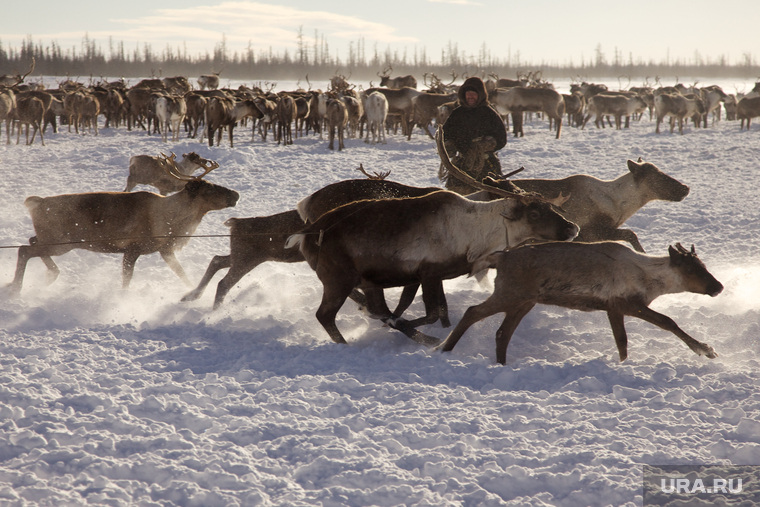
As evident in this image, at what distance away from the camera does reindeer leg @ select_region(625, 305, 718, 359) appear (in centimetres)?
443

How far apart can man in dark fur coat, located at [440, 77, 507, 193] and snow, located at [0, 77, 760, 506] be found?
1218 millimetres

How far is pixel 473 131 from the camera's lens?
6965 millimetres

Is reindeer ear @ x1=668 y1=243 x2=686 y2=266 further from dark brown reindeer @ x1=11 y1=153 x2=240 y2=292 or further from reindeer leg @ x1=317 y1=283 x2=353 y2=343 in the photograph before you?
dark brown reindeer @ x1=11 y1=153 x2=240 y2=292

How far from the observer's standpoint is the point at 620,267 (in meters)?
4.49

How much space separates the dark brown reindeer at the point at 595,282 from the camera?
4.44 m

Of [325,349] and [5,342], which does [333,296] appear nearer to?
[325,349]

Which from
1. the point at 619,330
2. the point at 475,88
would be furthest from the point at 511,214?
the point at 475,88

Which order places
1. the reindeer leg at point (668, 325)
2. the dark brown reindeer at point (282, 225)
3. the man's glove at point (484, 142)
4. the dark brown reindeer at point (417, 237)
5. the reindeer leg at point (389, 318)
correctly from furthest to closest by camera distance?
the man's glove at point (484, 142), the dark brown reindeer at point (282, 225), the reindeer leg at point (389, 318), the dark brown reindeer at point (417, 237), the reindeer leg at point (668, 325)

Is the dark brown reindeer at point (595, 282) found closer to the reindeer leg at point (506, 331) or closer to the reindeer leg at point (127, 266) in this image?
the reindeer leg at point (506, 331)

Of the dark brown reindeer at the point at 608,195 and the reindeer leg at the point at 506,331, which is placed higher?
the dark brown reindeer at the point at 608,195

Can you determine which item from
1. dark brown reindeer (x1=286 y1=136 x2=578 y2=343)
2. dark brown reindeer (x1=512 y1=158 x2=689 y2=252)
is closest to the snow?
dark brown reindeer (x1=286 y1=136 x2=578 y2=343)

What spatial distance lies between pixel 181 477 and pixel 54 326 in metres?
2.71

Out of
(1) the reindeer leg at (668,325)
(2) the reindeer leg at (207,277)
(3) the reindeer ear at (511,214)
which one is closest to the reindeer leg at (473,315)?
(3) the reindeer ear at (511,214)

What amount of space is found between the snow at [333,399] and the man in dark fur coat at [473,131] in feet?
4.00
